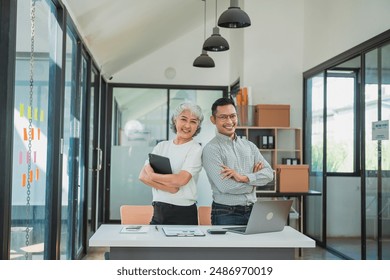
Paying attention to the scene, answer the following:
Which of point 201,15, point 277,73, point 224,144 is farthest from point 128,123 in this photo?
point 224,144

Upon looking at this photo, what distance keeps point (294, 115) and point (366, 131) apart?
73.3 inches

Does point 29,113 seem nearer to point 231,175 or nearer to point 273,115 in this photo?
point 231,175

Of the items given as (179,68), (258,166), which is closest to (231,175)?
(258,166)

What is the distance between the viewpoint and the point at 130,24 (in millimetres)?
5625

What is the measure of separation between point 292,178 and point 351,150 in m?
0.73

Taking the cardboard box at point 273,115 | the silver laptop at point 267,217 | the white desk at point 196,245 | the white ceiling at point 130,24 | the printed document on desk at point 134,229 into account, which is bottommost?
the white desk at point 196,245

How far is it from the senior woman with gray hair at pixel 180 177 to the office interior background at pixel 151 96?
0.72 metres

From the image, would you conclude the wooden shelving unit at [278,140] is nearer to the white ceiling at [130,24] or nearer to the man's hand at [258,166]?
the white ceiling at [130,24]

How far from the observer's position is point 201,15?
26.1ft

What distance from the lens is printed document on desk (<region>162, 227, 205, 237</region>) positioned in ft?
8.22

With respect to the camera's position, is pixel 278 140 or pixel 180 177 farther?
Result: pixel 278 140

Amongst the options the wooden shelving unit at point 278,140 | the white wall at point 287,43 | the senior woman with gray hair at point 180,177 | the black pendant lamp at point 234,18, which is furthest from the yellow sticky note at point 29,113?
the wooden shelving unit at point 278,140

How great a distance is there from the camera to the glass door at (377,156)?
4727mm

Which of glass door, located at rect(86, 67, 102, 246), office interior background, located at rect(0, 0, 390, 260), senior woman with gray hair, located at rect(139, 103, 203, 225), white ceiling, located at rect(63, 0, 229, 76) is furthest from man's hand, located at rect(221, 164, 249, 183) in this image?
glass door, located at rect(86, 67, 102, 246)
